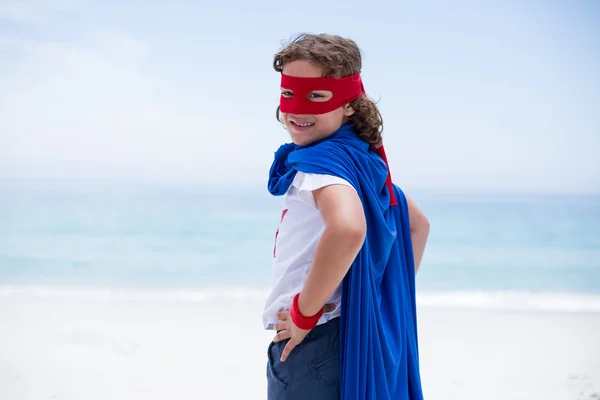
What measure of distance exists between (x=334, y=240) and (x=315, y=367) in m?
0.28

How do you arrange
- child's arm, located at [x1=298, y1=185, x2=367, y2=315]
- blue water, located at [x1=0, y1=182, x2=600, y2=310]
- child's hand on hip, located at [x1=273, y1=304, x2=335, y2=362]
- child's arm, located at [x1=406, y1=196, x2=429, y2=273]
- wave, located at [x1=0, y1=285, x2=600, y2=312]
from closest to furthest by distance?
child's arm, located at [x1=298, y1=185, x2=367, y2=315] < child's hand on hip, located at [x1=273, y1=304, x2=335, y2=362] < child's arm, located at [x1=406, y1=196, x2=429, y2=273] < wave, located at [x1=0, y1=285, x2=600, y2=312] < blue water, located at [x1=0, y1=182, x2=600, y2=310]

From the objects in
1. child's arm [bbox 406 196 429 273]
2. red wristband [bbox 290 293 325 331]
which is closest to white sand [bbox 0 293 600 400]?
child's arm [bbox 406 196 429 273]

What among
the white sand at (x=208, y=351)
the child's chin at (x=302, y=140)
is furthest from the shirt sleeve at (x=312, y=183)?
the white sand at (x=208, y=351)

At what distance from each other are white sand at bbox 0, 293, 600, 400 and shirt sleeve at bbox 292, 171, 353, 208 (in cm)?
191

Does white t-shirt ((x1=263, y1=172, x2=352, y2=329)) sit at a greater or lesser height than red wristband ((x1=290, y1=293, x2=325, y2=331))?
greater

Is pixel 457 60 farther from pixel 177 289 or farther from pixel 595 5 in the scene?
pixel 177 289

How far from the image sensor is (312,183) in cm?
105

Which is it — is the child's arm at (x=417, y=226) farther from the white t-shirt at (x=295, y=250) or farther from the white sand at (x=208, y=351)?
the white sand at (x=208, y=351)

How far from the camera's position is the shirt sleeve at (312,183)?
1032 mm

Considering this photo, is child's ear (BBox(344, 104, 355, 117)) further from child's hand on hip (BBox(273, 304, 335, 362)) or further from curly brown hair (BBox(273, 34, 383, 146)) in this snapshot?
child's hand on hip (BBox(273, 304, 335, 362))

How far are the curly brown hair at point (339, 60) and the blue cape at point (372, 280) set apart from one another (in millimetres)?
27

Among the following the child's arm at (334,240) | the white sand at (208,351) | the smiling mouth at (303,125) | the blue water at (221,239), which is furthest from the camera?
the blue water at (221,239)

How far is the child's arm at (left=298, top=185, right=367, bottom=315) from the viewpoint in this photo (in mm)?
978

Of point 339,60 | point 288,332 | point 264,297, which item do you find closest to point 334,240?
point 288,332
